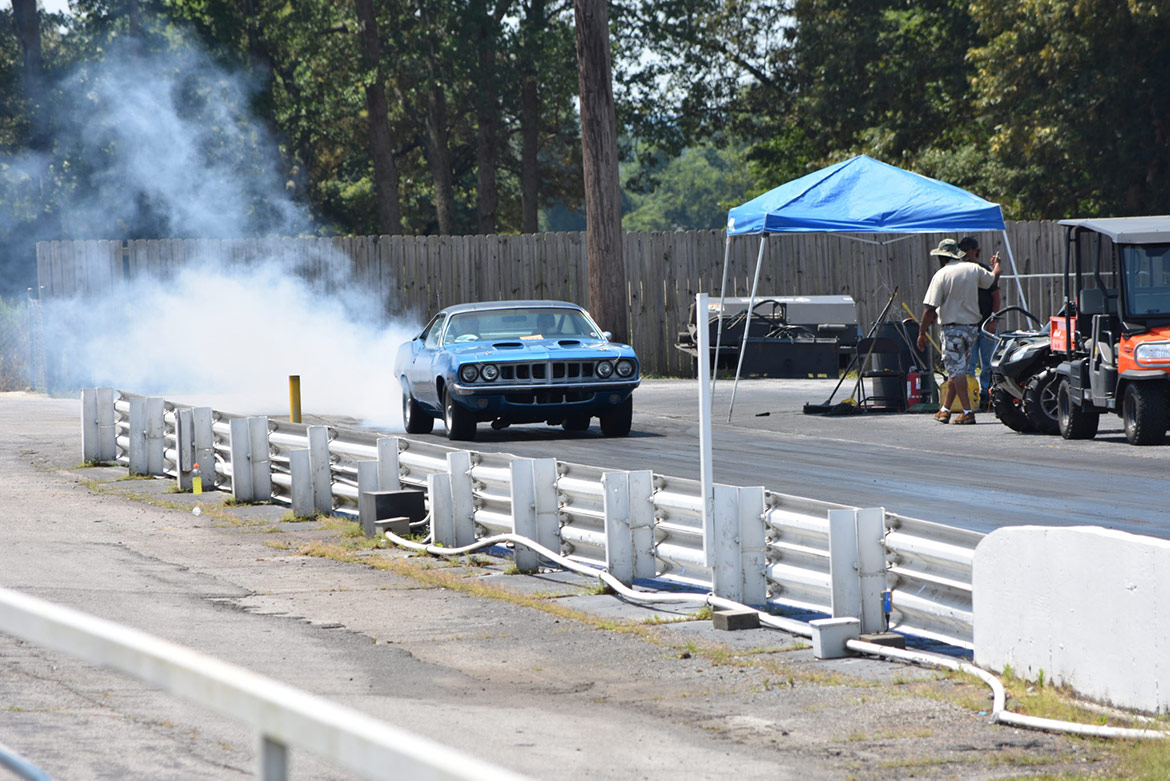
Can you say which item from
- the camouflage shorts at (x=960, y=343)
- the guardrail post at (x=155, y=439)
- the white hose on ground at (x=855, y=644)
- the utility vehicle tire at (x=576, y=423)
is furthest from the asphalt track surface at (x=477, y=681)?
the camouflage shorts at (x=960, y=343)

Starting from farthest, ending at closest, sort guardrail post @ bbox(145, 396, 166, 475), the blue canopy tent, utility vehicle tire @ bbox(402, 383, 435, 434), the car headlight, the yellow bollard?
1. the blue canopy tent
2. utility vehicle tire @ bbox(402, 383, 435, 434)
3. the yellow bollard
4. guardrail post @ bbox(145, 396, 166, 475)
5. the car headlight

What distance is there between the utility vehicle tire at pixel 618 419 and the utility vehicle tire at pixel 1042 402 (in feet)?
13.2

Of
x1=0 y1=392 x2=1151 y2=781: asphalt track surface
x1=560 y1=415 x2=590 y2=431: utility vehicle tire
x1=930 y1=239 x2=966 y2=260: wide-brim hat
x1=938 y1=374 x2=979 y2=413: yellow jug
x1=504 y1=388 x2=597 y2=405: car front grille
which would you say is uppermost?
x1=930 y1=239 x2=966 y2=260: wide-brim hat

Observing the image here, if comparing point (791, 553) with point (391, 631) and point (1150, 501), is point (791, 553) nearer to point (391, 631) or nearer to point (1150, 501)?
point (391, 631)

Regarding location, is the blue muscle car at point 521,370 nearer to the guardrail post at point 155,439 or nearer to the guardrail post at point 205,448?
the guardrail post at point 205,448

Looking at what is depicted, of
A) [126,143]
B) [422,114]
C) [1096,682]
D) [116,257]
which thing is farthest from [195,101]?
[1096,682]

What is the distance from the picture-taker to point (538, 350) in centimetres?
1603

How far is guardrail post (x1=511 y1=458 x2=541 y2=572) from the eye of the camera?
377 inches

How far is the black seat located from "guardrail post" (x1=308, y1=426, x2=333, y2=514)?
8.05 m

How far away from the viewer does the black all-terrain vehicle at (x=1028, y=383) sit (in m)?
15.6

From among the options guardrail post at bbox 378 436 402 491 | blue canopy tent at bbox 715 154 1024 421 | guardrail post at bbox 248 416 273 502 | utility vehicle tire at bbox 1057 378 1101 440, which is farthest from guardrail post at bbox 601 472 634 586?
blue canopy tent at bbox 715 154 1024 421

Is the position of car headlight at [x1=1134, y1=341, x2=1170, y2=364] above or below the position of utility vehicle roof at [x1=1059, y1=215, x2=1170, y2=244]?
below

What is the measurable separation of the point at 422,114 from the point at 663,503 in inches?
1676

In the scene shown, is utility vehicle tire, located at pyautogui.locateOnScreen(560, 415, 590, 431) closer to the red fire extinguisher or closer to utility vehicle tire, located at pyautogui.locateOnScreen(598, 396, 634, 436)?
utility vehicle tire, located at pyautogui.locateOnScreen(598, 396, 634, 436)
